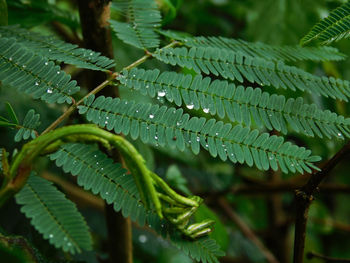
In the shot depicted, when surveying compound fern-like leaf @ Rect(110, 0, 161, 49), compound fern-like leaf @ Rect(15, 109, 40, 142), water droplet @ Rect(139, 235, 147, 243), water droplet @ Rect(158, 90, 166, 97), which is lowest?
water droplet @ Rect(139, 235, 147, 243)

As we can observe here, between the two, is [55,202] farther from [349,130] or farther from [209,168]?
[209,168]

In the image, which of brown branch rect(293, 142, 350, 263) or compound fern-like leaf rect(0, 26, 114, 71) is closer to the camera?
brown branch rect(293, 142, 350, 263)

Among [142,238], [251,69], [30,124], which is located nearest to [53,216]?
[30,124]

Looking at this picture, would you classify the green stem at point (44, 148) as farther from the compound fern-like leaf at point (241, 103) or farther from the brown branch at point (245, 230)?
the brown branch at point (245, 230)

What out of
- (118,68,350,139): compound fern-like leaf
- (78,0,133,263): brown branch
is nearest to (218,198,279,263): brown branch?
(78,0,133,263): brown branch

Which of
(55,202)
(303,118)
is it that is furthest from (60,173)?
(303,118)

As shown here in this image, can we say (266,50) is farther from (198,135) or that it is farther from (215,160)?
(215,160)

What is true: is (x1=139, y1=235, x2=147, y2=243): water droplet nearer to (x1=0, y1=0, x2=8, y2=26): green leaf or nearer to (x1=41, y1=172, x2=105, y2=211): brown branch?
(x1=41, y1=172, x2=105, y2=211): brown branch
